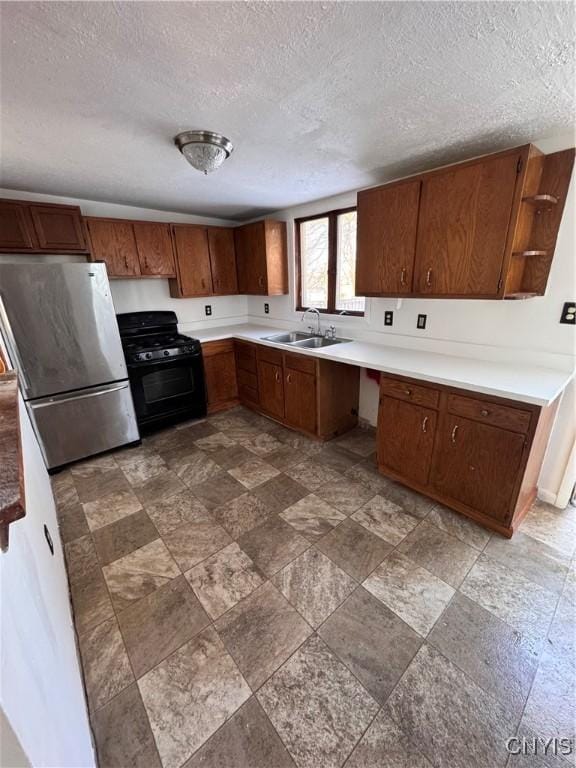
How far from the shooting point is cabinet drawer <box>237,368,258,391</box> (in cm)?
361

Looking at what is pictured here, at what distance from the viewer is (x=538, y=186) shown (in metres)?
1.85

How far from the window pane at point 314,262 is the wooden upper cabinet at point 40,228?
210 cm

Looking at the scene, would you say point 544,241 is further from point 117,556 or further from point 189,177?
point 117,556

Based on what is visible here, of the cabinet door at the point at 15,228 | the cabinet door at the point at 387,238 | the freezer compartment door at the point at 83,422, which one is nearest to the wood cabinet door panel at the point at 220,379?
the freezer compartment door at the point at 83,422

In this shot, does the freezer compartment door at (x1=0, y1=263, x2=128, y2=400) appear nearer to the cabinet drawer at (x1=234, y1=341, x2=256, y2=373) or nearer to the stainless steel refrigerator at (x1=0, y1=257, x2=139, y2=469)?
the stainless steel refrigerator at (x1=0, y1=257, x2=139, y2=469)

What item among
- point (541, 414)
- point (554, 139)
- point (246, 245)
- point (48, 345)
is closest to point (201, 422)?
point (48, 345)

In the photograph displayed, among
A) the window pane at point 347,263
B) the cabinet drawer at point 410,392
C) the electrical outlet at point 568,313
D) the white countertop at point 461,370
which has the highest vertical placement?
the window pane at point 347,263

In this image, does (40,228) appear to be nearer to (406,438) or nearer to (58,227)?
(58,227)

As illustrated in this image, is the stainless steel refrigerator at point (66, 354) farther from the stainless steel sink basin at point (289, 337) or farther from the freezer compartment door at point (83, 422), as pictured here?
the stainless steel sink basin at point (289, 337)

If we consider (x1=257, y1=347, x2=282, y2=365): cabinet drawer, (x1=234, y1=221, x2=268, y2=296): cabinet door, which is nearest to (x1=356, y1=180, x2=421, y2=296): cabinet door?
(x1=257, y1=347, x2=282, y2=365): cabinet drawer

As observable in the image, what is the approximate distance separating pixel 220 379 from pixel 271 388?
0.71 metres

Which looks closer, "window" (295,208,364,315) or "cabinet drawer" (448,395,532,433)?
"cabinet drawer" (448,395,532,433)

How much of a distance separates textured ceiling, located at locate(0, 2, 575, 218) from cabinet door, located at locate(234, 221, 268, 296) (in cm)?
136

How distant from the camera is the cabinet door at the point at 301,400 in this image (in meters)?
2.94
